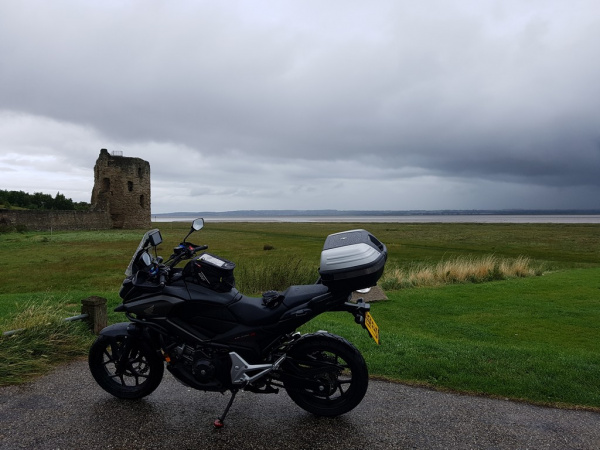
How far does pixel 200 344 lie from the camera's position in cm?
401

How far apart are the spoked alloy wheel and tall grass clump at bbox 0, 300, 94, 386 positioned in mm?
1178

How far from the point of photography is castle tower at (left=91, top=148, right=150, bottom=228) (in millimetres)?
51750

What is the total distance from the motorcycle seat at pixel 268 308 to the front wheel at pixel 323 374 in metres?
0.40

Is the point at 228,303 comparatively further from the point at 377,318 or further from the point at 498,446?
the point at 377,318

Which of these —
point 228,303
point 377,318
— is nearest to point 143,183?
point 377,318

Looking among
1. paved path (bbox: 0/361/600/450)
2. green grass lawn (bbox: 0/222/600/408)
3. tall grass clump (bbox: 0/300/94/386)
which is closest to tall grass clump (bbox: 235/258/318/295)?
green grass lawn (bbox: 0/222/600/408)

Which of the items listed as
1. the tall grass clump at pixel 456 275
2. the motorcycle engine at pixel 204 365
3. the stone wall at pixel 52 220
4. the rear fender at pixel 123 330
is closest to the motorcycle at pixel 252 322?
the motorcycle engine at pixel 204 365

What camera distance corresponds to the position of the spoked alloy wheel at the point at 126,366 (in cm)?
439

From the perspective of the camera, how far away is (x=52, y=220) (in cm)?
4475

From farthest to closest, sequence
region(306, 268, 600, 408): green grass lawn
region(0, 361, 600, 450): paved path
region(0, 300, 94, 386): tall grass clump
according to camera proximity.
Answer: region(0, 300, 94, 386): tall grass clump, region(306, 268, 600, 408): green grass lawn, region(0, 361, 600, 450): paved path

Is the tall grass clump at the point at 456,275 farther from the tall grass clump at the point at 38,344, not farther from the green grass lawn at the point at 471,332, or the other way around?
the tall grass clump at the point at 38,344

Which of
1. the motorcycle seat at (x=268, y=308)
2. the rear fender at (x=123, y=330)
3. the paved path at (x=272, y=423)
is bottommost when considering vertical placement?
the paved path at (x=272, y=423)

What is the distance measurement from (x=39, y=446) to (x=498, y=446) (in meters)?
3.90

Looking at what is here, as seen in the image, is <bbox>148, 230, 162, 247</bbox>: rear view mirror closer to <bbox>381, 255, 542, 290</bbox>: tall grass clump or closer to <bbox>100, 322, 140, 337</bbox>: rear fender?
<bbox>100, 322, 140, 337</bbox>: rear fender
